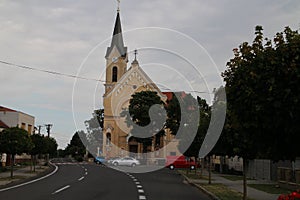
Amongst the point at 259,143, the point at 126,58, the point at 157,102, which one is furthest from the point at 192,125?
the point at 126,58

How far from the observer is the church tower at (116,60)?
263 feet

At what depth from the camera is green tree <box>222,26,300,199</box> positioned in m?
8.68

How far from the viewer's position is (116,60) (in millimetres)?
81562

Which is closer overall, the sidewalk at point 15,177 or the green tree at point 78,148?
the sidewalk at point 15,177

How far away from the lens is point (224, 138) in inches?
827

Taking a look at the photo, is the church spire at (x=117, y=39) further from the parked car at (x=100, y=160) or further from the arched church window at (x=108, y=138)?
the parked car at (x=100, y=160)

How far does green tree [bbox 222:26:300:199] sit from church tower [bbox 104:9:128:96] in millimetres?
68789

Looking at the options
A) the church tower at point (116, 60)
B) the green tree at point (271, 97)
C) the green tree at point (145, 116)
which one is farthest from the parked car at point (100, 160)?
the green tree at point (271, 97)

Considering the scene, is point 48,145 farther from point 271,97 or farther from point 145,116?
point 271,97

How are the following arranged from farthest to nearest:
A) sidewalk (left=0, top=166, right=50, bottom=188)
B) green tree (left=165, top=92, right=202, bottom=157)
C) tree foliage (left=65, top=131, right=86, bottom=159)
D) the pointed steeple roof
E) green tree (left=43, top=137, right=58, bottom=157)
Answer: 1. tree foliage (left=65, top=131, right=86, bottom=159)
2. the pointed steeple roof
3. green tree (left=43, top=137, right=58, bottom=157)
4. green tree (left=165, top=92, right=202, bottom=157)
5. sidewalk (left=0, top=166, right=50, bottom=188)

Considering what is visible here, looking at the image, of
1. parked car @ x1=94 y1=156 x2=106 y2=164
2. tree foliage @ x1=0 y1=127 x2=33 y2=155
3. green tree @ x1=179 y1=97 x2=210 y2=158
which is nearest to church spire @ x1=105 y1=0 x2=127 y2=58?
parked car @ x1=94 y1=156 x2=106 y2=164

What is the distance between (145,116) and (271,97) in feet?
202

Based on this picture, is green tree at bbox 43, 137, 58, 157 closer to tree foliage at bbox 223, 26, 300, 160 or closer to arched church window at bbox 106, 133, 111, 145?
A: arched church window at bbox 106, 133, 111, 145

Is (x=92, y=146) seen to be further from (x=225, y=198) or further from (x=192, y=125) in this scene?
(x=225, y=198)
